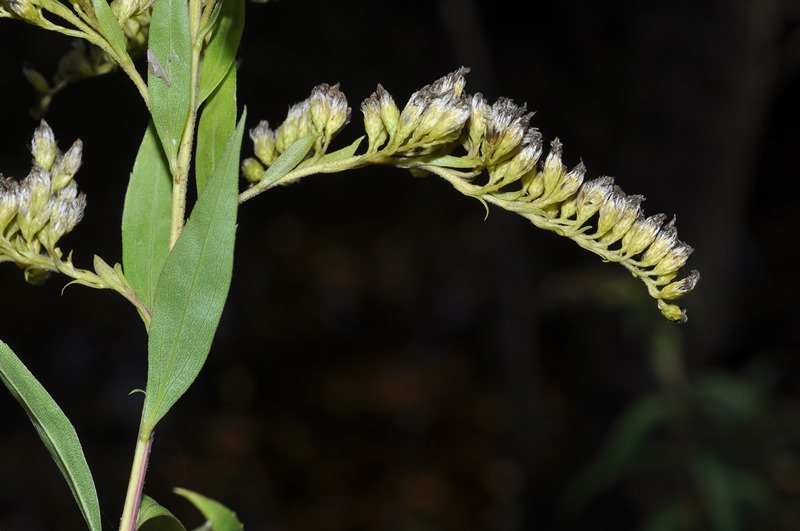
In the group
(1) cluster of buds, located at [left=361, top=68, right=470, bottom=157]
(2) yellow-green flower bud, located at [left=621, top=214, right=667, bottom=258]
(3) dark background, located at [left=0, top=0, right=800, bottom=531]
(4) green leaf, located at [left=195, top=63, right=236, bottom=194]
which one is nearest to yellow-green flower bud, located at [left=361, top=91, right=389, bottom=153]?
(1) cluster of buds, located at [left=361, top=68, right=470, bottom=157]

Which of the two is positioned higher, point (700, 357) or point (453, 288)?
point (453, 288)

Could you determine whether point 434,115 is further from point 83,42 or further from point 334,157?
point 83,42

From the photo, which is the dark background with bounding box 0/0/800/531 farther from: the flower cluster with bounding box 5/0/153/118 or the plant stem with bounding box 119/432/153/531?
the plant stem with bounding box 119/432/153/531

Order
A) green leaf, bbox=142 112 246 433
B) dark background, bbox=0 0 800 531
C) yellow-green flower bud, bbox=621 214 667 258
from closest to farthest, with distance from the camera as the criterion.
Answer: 1. green leaf, bbox=142 112 246 433
2. yellow-green flower bud, bbox=621 214 667 258
3. dark background, bbox=0 0 800 531

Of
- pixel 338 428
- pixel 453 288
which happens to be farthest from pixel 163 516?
pixel 453 288

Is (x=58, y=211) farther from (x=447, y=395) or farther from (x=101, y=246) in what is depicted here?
(x=447, y=395)

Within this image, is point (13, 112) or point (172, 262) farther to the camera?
point (13, 112)

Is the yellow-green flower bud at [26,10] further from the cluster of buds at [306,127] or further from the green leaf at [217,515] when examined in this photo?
the green leaf at [217,515]
